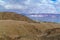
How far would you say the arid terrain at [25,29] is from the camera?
158cm

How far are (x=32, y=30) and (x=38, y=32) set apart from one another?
0.07m

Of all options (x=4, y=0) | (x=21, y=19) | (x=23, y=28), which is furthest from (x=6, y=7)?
(x=23, y=28)

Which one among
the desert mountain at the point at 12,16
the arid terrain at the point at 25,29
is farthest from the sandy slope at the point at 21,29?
the desert mountain at the point at 12,16

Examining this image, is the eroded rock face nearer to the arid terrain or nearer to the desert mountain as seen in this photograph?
the arid terrain

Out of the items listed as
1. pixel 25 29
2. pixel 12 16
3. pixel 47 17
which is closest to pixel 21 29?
pixel 25 29

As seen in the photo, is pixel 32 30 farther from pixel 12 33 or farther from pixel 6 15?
pixel 6 15

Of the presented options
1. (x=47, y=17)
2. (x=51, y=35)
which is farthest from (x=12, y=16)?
(x=51, y=35)

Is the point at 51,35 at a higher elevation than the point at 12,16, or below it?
below

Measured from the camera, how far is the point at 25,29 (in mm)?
1681

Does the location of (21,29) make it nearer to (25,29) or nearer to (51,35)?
(25,29)

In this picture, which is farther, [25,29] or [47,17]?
[47,17]

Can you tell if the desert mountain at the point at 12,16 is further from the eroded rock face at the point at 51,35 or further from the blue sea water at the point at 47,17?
the eroded rock face at the point at 51,35

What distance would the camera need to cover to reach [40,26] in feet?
5.77

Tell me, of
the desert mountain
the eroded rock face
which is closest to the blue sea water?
the desert mountain
